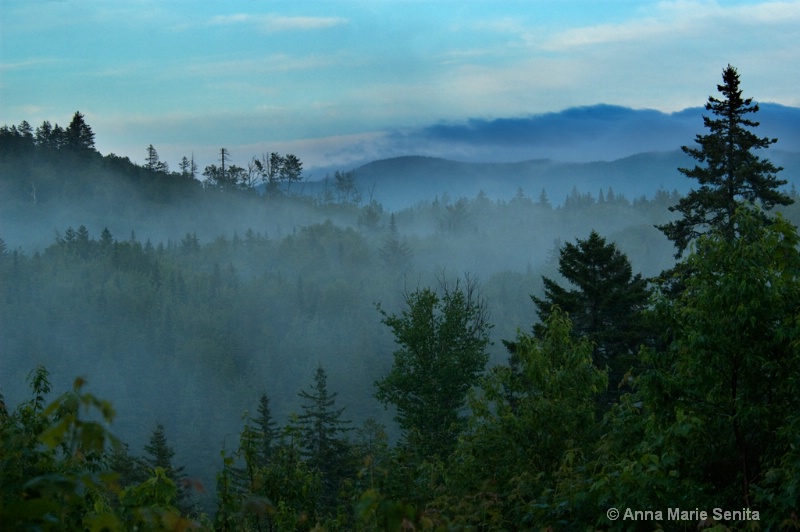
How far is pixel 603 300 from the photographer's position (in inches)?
1387

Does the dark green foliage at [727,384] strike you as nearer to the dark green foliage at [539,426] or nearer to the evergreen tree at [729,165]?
the dark green foliage at [539,426]

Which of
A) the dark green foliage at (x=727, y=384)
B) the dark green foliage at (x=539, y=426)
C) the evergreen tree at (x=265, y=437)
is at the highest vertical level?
the dark green foliage at (x=727, y=384)

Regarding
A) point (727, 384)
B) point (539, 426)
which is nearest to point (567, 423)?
point (539, 426)

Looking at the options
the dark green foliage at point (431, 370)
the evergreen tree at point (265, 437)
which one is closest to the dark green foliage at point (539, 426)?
the evergreen tree at point (265, 437)

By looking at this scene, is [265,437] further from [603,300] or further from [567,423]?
[603,300]

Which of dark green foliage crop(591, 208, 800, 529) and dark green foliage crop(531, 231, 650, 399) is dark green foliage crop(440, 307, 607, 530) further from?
dark green foliage crop(531, 231, 650, 399)

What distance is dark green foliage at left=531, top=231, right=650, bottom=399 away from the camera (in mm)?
34125

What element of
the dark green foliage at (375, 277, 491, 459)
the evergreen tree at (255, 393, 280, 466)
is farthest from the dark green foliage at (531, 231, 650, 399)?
the evergreen tree at (255, 393, 280, 466)

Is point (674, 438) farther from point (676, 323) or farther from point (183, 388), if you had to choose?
point (183, 388)

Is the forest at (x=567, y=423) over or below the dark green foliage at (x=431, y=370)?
over

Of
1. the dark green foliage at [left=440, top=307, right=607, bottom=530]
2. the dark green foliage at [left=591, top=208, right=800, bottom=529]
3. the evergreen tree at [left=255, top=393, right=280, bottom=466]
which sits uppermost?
the dark green foliage at [left=591, top=208, right=800, bottom=529]

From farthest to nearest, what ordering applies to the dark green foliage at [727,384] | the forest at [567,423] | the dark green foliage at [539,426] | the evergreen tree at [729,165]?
the evergreen tree at [729,165] < the dark green foliage at [539,426] < the dark green foliage at [727,384] < the forest at [567,423]

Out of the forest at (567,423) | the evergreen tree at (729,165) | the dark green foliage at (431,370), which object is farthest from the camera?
the dark green foliage at (431,370)

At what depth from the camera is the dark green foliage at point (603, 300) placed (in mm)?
34125
